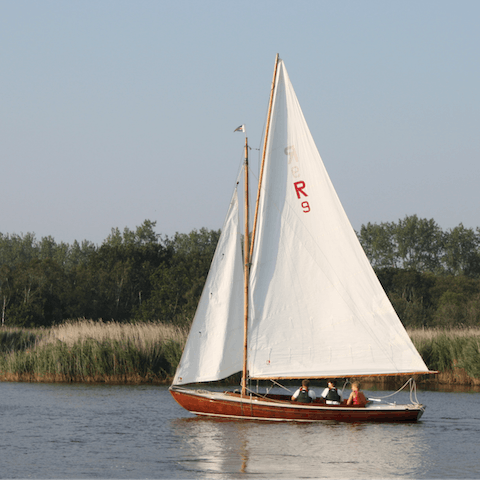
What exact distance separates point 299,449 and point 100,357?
1925 cm

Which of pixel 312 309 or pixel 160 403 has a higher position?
pixel 312 309

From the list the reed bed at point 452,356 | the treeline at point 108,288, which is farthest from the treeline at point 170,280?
the reed bed at point 452,356

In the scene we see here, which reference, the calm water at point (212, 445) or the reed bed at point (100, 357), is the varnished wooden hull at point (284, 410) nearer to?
the calm water at point (212, 445)

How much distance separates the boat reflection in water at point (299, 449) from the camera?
18.3 metres

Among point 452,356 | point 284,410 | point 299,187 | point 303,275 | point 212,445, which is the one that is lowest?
point 212,445

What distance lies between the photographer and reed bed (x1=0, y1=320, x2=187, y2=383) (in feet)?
126

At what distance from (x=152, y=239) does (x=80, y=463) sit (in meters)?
103

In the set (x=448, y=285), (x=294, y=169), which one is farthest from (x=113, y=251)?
(x=294, y=169)

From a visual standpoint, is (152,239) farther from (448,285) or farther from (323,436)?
(323,436)

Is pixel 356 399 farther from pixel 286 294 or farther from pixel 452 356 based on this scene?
pixel 452 356

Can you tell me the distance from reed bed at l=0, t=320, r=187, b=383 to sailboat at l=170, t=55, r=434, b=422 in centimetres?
1334

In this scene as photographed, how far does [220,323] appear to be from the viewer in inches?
1008

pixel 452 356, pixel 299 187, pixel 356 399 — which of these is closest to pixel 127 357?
pixel 452 356

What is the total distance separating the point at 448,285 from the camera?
314 feet
